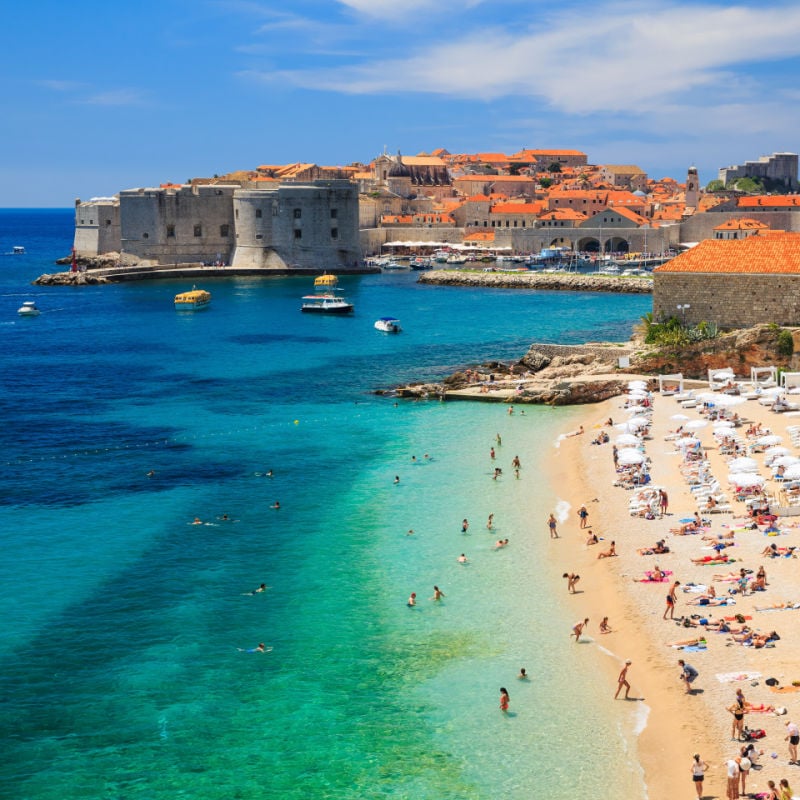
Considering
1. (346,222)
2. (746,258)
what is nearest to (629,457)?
(746,258)

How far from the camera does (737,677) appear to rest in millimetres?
12664

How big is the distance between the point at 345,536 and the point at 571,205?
3192 inches

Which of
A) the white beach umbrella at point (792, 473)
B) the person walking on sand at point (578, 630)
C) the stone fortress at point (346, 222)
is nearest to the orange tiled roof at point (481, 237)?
the stone fortress at point (346, 222)

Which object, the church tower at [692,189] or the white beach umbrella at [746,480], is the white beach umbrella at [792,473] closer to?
the white beach umbrella at [746,480]

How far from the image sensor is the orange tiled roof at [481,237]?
8862 centimetres

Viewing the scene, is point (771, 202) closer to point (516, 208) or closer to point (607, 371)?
point (516, 208)

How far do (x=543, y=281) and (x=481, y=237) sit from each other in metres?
23.0

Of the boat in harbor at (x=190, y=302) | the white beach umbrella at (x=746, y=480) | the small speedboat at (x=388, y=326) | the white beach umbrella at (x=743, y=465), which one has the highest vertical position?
the boat in harbor at (x=190, y=302)

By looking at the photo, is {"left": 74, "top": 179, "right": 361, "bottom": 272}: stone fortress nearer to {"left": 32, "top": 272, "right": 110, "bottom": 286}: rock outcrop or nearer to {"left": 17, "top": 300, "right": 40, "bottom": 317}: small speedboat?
{"left": 32, "top": 272, "right": 110, "bottom": 286}: rock outcrop

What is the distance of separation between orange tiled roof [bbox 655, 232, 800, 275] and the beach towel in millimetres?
19072

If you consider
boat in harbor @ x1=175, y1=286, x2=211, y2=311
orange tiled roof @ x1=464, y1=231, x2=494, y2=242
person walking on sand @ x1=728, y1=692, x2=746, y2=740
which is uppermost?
Answer: orange tiled roof @ x1=464, y1=231, x2=494, y2=242

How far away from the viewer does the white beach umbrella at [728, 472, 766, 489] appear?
61.4 feet

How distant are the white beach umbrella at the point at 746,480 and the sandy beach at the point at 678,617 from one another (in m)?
0.40

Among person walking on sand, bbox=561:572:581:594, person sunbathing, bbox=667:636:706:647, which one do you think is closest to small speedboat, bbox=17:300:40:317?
person walking on sand, bbox=561:572:581:594
